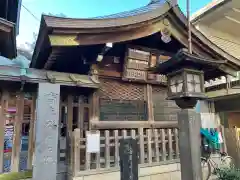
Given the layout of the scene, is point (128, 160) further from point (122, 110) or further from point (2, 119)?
point (2, 119)

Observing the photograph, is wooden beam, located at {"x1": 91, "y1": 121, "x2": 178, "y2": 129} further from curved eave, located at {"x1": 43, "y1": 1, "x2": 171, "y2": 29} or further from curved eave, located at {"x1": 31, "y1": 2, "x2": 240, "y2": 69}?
curved eave, located at {"x1": 43, "y1": 1, "x2": 171, "y2": 29}

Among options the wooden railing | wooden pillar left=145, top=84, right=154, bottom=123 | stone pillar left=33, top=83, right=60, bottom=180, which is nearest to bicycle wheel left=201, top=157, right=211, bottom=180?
the wooden railing

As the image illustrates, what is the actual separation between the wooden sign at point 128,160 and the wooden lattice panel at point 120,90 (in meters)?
2.69

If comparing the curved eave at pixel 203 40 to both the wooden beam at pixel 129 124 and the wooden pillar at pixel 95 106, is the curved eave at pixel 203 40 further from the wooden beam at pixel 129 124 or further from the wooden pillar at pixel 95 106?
the wooden pillar at pixel 95 106

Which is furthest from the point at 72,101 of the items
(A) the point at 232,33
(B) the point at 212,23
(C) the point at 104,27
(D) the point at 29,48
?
(D) the point at 29,48

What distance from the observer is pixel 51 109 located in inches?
181

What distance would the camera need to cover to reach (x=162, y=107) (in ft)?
23.0

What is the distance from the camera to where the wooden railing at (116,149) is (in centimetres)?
473

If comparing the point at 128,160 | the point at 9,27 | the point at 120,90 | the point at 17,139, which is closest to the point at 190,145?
the point at 128,160

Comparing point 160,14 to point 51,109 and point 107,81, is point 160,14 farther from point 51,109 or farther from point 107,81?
point 51,109

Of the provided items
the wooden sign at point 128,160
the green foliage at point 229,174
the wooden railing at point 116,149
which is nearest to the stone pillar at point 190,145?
the wooden sign at point 128,160

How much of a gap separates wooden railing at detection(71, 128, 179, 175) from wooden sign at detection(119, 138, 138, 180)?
1667 mm

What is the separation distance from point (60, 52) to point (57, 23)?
0.78 meters

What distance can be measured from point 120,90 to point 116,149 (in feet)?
6.11
